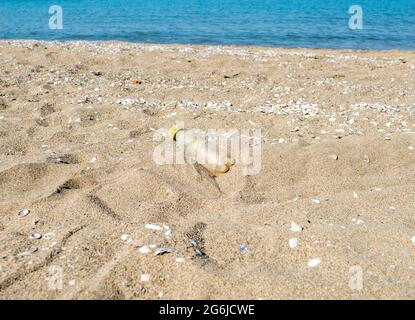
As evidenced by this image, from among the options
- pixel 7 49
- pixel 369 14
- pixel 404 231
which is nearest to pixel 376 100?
pixel 404 231

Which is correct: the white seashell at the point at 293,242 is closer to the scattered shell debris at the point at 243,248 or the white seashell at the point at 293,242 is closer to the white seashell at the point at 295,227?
the white seashell at the point at 295,227

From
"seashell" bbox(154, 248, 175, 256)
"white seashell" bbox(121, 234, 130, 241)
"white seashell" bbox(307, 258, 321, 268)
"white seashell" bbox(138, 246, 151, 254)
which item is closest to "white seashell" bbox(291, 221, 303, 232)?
"white seashell" bbox(307, 258, 321, 268)

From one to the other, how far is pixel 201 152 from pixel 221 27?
46.5ft

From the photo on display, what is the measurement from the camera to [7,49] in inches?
413

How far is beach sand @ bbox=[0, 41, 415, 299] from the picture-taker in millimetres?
2479

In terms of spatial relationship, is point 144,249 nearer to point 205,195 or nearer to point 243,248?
point 243,248

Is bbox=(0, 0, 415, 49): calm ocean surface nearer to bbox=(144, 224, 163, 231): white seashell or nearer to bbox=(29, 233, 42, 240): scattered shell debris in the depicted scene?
bbox=(144, 224, 163, 231): white seashell

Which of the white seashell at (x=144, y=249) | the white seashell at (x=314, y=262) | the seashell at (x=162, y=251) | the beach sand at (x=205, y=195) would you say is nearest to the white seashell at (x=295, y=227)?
the beach sand at (x=205, y=195)

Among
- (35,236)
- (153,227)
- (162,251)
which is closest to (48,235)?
(35,236)

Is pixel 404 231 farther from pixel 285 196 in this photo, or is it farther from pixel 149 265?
pixel 149 265

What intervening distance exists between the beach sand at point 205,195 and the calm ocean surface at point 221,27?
821cm

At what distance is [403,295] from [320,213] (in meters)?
1.04

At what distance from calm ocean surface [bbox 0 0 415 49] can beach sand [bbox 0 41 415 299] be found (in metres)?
8.21

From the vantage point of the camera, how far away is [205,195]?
364 cm
